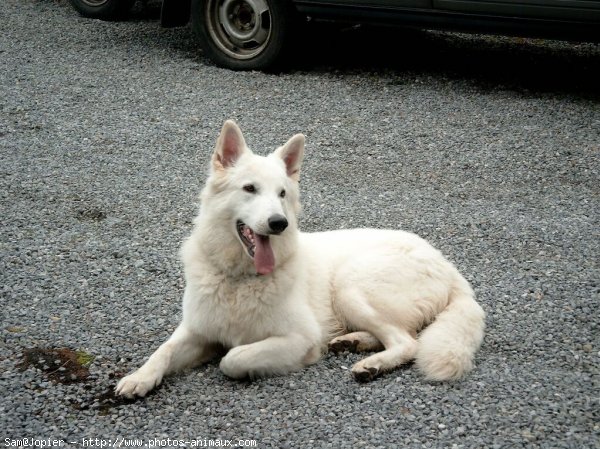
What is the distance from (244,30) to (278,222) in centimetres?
530

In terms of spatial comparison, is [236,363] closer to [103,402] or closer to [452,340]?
[103,402]

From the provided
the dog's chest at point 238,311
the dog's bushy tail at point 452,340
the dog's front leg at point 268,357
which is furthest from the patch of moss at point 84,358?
the dog's bushy tail at point 452,340

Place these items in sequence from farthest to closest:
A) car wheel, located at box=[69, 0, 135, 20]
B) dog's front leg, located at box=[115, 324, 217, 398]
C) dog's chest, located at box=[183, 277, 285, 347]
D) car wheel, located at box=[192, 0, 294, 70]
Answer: car wheel, located at box=[69, 0, 135, 20], car wheel, located at box=[192, 0, 294, 70], dog's chest, located at box=[183, 277, 285, 347], dog's front leg, located at box=[115, 324, 217, 398]

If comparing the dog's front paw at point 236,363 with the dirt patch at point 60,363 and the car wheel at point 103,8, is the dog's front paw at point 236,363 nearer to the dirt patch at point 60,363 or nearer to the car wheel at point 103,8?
the dirt patch at point 60,363

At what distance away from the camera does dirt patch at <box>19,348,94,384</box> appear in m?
3.84

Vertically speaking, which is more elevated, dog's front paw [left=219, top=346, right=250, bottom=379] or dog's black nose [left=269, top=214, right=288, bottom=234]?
dog's black nose [left=269, top=214, right=288, bottom=234]

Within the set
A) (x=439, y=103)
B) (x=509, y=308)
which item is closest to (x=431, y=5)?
(x=439, y=103)

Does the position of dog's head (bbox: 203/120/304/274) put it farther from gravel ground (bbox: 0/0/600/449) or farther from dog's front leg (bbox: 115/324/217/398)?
gravel ground (bbox: 0/0/600/449)

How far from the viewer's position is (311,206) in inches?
241

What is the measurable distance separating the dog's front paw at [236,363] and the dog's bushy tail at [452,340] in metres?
0.89

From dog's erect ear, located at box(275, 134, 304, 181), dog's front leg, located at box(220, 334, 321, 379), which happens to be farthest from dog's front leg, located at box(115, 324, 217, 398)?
dog's erect ear, located at box(275, 134, 304, 181)

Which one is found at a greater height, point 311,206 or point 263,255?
point 263,255

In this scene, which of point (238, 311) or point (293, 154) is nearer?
point (238, 311)

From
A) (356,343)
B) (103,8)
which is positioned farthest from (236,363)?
(103,8)
